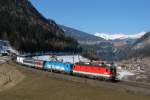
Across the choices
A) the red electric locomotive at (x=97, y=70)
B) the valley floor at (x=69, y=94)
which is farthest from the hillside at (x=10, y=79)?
the valley floor at (x=69, y=94)

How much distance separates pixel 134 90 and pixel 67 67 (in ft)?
160

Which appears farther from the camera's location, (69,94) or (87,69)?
(87,69)

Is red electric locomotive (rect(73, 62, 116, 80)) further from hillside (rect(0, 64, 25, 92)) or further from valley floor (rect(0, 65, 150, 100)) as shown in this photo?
hillside (rect(0, 64, 25, 92))

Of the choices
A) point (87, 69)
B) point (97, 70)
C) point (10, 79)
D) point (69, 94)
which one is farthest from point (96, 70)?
point (10, 79)

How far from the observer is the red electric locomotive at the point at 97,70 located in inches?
3157

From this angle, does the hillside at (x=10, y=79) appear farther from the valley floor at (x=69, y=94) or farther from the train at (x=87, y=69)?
the valley floor at (x=69, y=94)

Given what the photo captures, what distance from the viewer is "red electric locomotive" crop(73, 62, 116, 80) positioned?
80181 mm

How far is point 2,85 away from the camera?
9219cm

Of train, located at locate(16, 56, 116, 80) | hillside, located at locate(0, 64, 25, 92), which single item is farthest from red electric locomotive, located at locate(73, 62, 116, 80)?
hillside, located at locate(0, 64, 25, 92)

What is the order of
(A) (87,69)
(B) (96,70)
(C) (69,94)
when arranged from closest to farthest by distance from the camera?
1. (C) (69,94)
2. (B) (96,70)
3. (A) (87,69)

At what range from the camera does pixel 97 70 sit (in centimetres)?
8419

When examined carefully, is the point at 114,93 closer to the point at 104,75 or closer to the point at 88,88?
the point at 88,88

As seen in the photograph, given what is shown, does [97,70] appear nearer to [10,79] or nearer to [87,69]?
[87,69]

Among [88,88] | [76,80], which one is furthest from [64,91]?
[76,80]
